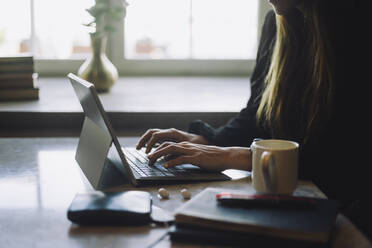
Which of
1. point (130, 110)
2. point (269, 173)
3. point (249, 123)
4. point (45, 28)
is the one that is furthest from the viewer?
point (45, 28)

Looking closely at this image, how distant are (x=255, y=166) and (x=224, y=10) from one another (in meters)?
1.87

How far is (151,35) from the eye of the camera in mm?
2834

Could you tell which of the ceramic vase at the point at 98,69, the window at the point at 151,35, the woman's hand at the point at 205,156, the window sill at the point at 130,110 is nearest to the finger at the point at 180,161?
the woman's hand at the point at 205,156

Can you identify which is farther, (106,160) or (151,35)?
(151,35)

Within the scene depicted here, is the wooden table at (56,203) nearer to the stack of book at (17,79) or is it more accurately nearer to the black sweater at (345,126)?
the black sweater at (345,126)

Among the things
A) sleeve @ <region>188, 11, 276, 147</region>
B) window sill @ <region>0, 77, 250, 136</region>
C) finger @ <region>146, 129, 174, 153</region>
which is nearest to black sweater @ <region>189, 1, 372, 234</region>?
sleeve @ <region>188, 11, 276, 147</region>

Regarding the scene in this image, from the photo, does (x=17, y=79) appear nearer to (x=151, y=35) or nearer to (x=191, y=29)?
(x=151, y=35)

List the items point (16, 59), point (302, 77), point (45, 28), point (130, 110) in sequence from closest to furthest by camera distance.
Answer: point (302, 77)
point (130, 110)
point (16, 59)
point (45, 28)

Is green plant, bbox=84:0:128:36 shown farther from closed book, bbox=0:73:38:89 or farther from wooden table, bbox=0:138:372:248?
wooden table, bbox=0:138:372:248

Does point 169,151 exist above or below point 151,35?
below

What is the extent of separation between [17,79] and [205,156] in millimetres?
1228

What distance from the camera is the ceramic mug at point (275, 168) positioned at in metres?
0.97

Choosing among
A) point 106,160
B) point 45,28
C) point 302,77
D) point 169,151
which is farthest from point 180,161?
point 45,28

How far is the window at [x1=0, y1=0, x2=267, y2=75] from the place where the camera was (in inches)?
110
